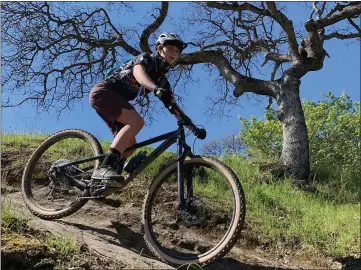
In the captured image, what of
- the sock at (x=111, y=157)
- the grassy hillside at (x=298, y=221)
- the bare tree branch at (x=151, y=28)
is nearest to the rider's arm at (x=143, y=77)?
the sock at (x=111, y=157)

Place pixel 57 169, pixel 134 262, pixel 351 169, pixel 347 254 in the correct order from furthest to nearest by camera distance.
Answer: pixel 351 169 < pixel 57 169 < pixel 347 254 < pixel 134 262

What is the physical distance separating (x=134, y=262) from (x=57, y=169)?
6.20 ft

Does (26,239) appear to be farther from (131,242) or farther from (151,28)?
(151,28)

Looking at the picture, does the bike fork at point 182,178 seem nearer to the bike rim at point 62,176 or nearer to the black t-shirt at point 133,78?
the black t-shirt at point 133,78

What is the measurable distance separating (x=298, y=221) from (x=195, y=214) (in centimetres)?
163

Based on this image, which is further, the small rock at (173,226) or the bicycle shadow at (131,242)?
the small rock at (173,226)

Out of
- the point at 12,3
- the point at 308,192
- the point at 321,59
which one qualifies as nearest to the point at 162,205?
the point at 308,192

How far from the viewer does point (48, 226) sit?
4.26 metres

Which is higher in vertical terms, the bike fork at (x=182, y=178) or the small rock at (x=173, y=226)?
the bike fork at (x=182, y=178)

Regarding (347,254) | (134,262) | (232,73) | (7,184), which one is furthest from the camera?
(232,73)

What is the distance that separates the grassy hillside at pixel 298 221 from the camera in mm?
4746

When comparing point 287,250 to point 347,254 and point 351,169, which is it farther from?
point 351,169

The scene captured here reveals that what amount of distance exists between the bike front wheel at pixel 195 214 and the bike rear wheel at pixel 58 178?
2.96 feet

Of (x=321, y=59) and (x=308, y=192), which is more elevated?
(x=321, y=59)
